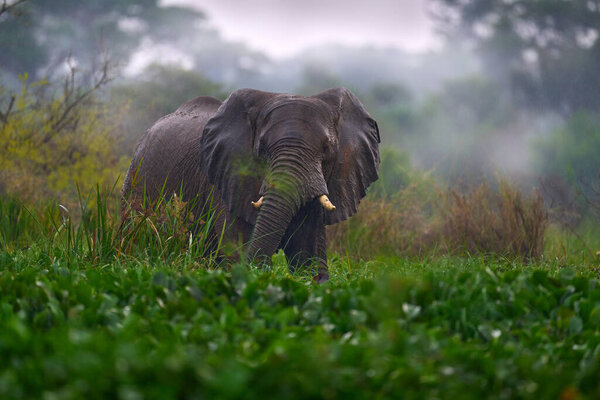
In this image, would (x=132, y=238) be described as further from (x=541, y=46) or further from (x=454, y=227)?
(x=541, y=46)

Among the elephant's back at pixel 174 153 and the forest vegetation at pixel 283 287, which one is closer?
the forest vegetation at pixel 283 287

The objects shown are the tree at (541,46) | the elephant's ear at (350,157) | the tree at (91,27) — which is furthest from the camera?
the tree at (91,27)

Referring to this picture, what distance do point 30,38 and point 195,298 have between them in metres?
30.8

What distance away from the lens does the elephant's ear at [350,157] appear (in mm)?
6680

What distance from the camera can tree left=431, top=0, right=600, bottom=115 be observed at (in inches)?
1054

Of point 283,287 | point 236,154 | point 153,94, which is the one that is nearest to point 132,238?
point 236,154

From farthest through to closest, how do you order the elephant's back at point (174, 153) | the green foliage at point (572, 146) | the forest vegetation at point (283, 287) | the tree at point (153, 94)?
the green foliage at point (572, 146)
the tree at point (153, 94)
the elephant's back at point (174, 153)
the forest vegetation at point (283, 287)

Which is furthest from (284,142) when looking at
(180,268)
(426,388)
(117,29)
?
(117,29)

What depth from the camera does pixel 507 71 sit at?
29.2m

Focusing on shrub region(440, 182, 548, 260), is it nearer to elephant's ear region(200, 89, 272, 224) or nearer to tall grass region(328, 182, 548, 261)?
tall grass region(328, 182, 548, 261)

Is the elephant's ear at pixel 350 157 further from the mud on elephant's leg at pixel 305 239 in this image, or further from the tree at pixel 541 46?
the tree at pixel 541 46

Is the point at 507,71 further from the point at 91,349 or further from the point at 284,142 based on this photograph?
the point at 91,349

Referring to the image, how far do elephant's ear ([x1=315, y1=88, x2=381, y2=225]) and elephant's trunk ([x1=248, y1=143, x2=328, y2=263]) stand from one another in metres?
0.64

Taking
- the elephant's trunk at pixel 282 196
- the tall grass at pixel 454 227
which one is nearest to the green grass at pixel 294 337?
the elephant's trunk at pixel 282 196
